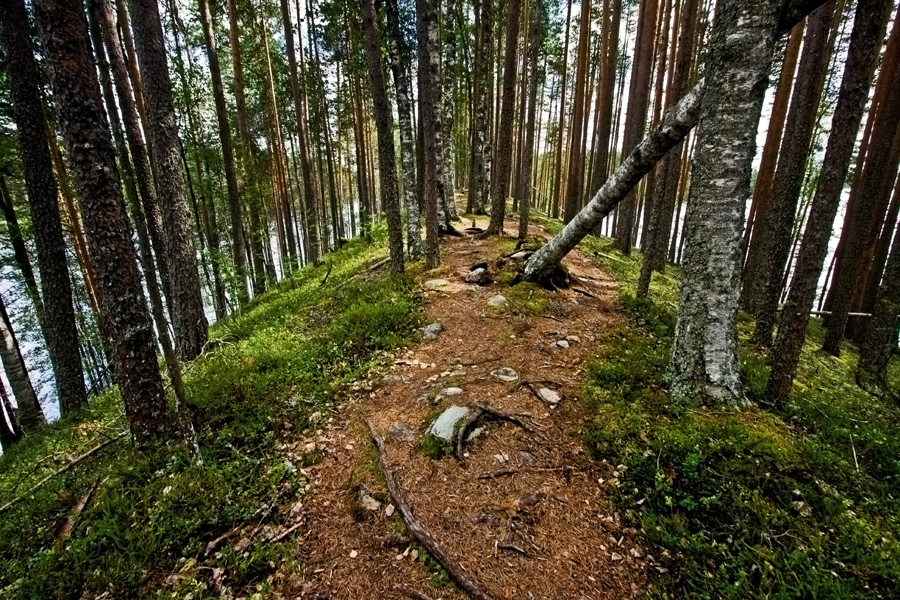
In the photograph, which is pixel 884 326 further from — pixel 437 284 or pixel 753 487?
pixel 437 284

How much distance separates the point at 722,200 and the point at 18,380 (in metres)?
13.7

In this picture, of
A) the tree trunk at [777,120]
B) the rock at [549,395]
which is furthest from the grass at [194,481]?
the tree trunk at [777,120]

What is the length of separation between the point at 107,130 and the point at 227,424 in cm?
322

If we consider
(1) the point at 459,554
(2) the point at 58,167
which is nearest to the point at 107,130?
(1) the point at 459,554

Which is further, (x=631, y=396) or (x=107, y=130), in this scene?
(x=631, y=396)

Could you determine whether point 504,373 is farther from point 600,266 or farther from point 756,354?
point 600,266

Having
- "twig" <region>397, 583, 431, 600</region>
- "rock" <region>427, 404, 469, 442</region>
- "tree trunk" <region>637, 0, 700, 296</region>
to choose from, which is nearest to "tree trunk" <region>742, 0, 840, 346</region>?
"tree trunk" <region>637, 0, 700, 296</region>

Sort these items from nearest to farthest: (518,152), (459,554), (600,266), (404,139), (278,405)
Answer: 1. (459,554)
2. (278,405)
3. (404,139)
4. (600,266)
5. (518,152)

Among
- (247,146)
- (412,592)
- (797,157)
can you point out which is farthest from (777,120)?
(247,146)

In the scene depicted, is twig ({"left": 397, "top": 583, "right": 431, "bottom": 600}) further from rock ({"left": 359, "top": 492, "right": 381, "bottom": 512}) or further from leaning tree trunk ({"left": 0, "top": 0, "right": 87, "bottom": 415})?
leaning tree trunk ({"left": 0, "top": 0, "right": 87, "bottom": 415})

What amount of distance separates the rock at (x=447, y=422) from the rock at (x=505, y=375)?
79 centimetres

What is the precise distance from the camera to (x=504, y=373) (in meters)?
5.02

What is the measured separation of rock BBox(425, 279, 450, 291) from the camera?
306 inches

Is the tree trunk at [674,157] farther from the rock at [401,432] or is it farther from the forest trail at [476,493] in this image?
the rock at [401,432]
